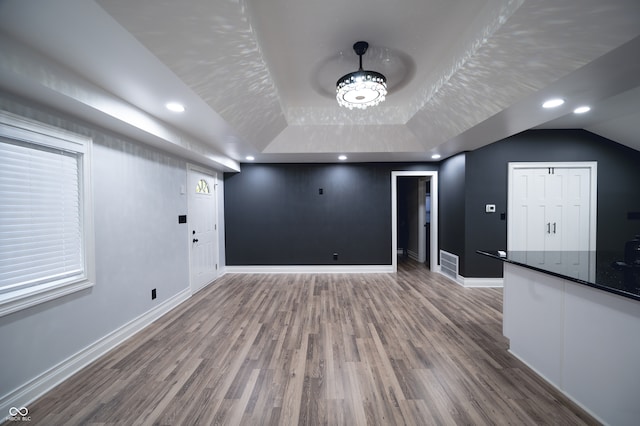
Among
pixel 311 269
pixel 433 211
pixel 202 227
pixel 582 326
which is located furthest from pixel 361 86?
pixel 311 269

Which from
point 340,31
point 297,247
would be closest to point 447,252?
point 297,247

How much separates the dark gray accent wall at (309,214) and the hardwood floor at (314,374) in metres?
1.83

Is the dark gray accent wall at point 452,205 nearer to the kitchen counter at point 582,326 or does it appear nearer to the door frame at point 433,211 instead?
the door frame at point 433,211

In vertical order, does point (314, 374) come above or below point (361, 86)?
below

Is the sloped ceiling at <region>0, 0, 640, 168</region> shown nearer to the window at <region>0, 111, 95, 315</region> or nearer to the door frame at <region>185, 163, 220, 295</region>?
the window at <region>0, 111, 95, 315</region>

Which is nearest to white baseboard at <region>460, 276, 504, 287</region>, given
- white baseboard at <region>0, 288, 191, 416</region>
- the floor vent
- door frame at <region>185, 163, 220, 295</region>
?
the floor vent

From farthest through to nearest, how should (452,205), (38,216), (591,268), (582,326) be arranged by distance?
(452,205)
(38,216)
(591,268)
(582,326)

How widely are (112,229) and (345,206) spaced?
3784 millimetres

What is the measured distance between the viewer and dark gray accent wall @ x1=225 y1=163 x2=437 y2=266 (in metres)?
4.97

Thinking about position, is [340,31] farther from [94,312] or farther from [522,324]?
[94,312]

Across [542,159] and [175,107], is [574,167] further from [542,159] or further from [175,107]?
[175,107]

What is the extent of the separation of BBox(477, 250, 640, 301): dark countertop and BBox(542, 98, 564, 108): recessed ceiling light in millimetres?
1446

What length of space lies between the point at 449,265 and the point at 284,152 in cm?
386

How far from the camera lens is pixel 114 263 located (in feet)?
7.70
